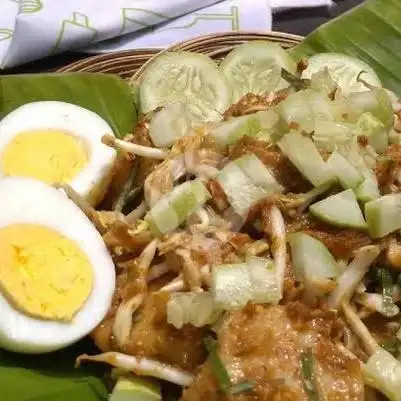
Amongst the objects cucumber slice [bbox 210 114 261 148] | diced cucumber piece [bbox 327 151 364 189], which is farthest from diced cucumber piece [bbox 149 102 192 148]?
diced cucumber piece [bbox 327 151 364 189]

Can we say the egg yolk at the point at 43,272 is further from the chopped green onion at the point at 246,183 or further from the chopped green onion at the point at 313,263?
the chopped green onion at the point at 313,263

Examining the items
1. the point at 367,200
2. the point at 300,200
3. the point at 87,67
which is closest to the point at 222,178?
the point at 300,200

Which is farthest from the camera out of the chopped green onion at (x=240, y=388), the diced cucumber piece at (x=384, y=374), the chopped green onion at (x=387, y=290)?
the chopped green onion at (x=387, y=290)

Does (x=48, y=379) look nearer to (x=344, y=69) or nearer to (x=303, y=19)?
(x=344, y=69)

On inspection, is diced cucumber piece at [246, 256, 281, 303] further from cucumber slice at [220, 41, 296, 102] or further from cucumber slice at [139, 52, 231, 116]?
cucumber slice at [220, 41, 296, 102]

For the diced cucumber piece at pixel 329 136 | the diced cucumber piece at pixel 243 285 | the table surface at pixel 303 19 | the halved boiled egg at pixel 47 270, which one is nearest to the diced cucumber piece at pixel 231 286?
the diced cucumber piece at pixel 243 285

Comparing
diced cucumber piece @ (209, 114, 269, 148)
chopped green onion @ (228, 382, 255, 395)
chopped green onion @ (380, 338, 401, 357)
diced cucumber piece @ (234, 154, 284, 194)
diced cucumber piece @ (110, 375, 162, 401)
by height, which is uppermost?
diced cucumber piece @ (209, 114, 269, 148)

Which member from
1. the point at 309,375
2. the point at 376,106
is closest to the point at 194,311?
the point at 309,375
